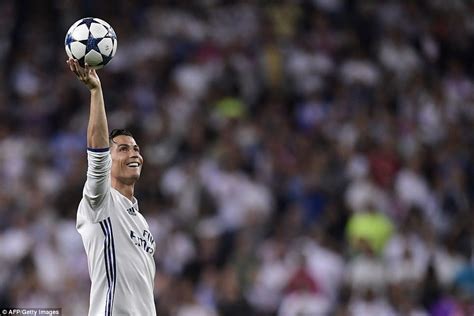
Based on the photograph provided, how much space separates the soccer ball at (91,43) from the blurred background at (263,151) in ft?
16.6

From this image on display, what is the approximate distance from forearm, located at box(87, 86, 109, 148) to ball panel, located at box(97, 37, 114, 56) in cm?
61

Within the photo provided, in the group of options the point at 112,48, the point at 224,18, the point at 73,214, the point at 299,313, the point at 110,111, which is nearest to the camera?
the point at 112,48

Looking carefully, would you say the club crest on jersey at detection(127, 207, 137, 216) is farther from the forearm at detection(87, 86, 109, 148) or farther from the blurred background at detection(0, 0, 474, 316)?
the blurred background at detection(0, 0, 474, 316)

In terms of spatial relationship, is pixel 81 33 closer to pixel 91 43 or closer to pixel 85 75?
pixel 91 43

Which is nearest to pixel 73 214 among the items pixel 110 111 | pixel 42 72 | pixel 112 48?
pixel 110 111

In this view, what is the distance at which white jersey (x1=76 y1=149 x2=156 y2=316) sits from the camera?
6312 mm

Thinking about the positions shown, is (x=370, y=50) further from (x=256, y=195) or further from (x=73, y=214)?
(x=73, y=214)

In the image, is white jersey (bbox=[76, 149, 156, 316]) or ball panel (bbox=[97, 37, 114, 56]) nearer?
white jersey (bbox=[76, 149, 156, 316])

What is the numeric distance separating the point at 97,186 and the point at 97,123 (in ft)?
1.13

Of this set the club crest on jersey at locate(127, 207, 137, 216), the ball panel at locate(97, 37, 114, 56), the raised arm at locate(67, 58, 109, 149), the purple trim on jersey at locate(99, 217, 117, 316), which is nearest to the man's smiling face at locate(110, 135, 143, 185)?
the club crest on jersey at locate(127, 207, 137, 216)

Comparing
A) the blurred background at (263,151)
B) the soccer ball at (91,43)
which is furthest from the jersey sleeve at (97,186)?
the blurred background at (263,151)

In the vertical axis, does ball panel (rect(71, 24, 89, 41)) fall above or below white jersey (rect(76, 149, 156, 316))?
above

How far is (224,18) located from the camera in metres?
17.3

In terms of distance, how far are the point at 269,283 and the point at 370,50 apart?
5.44m
